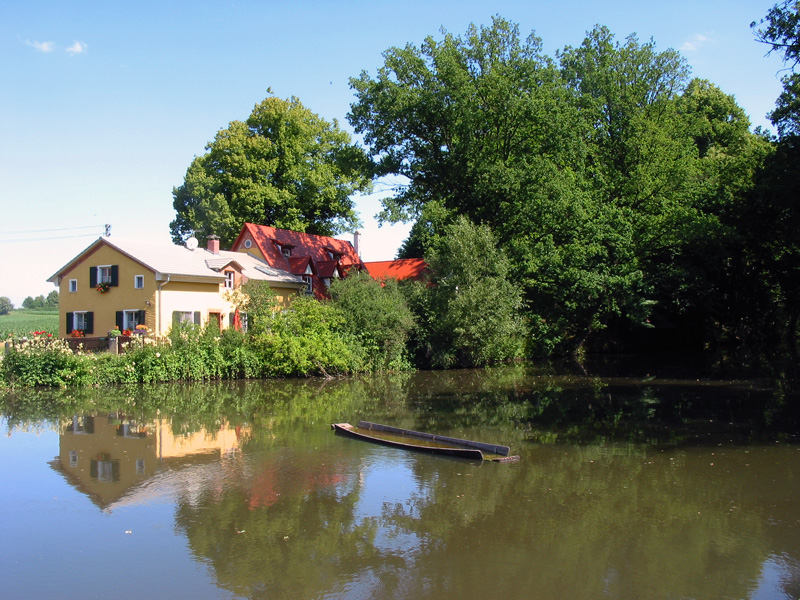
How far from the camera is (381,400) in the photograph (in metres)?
21.7

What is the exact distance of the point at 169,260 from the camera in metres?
32.2

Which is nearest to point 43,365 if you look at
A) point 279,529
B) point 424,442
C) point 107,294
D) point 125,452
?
point 107,294

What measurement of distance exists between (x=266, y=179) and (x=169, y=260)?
52.0 ft

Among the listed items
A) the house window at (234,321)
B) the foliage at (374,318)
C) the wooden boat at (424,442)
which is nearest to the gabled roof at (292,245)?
the house window at (234,321)

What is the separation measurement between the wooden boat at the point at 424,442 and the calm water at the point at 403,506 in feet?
0.92

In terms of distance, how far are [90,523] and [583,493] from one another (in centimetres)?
739

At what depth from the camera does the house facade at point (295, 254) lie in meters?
39.6

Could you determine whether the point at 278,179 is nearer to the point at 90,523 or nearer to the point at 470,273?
the point at 470,273

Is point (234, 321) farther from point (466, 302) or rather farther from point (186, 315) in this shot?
point (466, 302)

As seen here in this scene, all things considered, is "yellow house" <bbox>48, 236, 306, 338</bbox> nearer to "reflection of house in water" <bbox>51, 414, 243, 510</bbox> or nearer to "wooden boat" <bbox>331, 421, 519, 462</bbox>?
"reflection of house in water" <bbox>51, 414, 243, 510</bbox>

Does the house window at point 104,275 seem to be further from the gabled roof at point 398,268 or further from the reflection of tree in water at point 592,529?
the reflection of tree in water at point 592,529

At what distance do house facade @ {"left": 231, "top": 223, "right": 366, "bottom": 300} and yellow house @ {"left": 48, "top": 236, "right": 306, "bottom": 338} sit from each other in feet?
15.8

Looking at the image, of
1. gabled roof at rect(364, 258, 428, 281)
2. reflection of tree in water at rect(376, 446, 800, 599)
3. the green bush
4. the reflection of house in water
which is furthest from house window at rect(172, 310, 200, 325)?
reflection of tree in water at rect(376, 446, 800, 599)

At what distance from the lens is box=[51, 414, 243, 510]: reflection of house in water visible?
37.0ft
